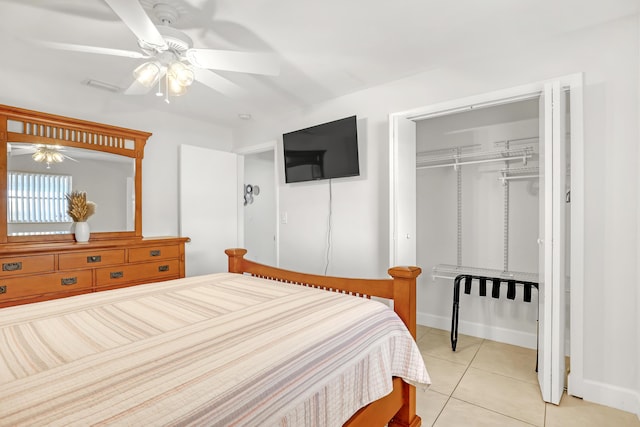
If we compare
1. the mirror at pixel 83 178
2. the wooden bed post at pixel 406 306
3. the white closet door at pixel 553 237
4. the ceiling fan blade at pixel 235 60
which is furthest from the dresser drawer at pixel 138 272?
the white closet door at pixel 553 237

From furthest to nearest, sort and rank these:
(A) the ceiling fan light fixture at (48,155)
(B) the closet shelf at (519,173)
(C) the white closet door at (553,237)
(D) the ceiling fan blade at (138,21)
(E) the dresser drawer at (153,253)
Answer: (E) the dresser drawer at (153,253) → (B) the closet shelf at (519,173) → (A) the ceiling fan light fixture at (48,155) → (C) the white closet door at (553,237) → (D) the ceiling fan blade at (138,21)

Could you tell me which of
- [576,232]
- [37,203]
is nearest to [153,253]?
[37,203]

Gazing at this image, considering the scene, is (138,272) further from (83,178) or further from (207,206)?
(207,206)

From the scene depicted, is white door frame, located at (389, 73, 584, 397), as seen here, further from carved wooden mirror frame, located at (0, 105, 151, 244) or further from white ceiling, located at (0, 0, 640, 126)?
carved wooden mirror frame, located at (0, 105, 151, 244)

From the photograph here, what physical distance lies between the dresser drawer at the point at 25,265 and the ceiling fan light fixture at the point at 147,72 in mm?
1554

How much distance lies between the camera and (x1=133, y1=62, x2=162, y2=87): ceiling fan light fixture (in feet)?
5.74

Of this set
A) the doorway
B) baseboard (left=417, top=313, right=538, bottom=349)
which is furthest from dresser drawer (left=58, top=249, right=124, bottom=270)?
baseboard (left=417, top=313, right=538, bottom=349)

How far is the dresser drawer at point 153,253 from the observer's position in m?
2.82

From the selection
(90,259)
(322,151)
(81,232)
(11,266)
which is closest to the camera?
(11,266)

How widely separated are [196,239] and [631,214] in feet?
12.3

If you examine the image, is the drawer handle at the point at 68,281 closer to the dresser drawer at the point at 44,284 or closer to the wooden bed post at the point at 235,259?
the dresser drawer at the point at 44,284

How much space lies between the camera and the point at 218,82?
2.03 meters

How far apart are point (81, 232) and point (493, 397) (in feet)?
11.0

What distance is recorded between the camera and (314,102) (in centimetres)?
328
